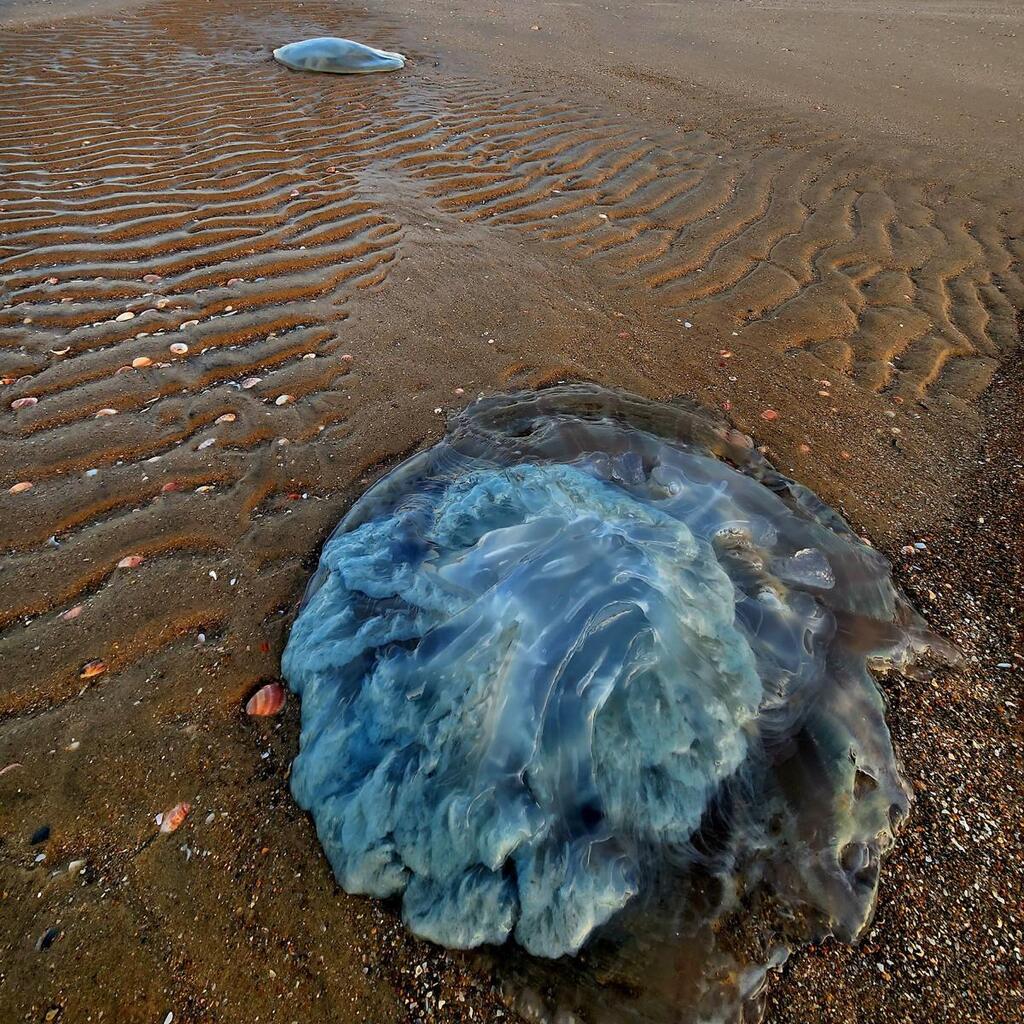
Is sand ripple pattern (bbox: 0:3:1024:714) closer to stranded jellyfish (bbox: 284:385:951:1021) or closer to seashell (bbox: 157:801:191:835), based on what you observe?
seashell (bbox: 157:801:191:835)

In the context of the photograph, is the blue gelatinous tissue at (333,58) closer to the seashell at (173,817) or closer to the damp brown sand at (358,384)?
the damp brown sand at (358,384)

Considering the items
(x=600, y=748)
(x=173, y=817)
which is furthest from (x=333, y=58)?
(x=600, y=748)

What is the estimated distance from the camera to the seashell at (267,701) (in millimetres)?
2205

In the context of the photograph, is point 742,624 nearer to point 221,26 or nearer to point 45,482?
point 45,482

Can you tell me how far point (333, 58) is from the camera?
25.0ft

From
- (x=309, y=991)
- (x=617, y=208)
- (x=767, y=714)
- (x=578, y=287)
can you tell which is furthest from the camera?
(x=617, y=208)

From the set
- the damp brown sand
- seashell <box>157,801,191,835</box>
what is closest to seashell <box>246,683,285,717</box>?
the damp brown sand

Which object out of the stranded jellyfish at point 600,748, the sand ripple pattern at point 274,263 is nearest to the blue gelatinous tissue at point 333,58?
the sand ripple pattern at point 274,263

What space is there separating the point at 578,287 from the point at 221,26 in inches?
330

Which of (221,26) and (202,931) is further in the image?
(221,26)

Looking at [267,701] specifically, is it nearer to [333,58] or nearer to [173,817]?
[173,817]

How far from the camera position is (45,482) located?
296cm

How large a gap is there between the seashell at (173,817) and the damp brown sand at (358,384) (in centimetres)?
3

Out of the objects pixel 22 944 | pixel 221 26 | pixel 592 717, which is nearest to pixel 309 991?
pixel 22 944
